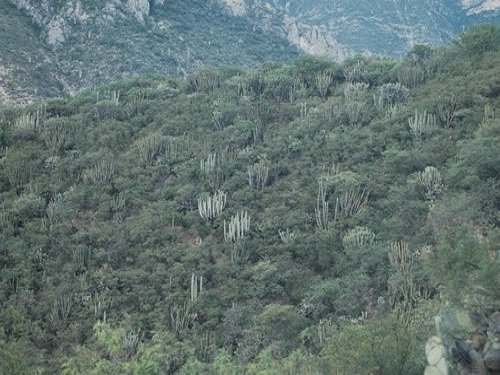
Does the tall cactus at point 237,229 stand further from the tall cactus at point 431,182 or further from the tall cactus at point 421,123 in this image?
the tall cactus at point 421,123

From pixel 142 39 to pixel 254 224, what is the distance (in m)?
37.0

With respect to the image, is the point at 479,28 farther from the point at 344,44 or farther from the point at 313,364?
the point at 344,44

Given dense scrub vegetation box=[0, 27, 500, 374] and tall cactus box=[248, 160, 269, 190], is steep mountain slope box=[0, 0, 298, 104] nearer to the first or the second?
dense scrub vegetation box=[0, 27, 500, 374]

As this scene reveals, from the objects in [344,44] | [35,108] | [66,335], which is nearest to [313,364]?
[66,335]

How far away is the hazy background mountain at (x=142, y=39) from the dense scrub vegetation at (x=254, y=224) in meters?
15.2

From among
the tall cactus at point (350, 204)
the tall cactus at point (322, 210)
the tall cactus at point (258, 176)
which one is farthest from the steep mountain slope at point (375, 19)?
the tall cactus at point (350, 204)

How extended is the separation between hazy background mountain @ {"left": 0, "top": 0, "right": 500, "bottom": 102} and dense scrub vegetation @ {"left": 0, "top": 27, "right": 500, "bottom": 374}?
15202 mm

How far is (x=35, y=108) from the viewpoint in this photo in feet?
115

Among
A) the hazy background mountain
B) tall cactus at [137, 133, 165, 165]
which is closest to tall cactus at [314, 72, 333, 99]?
tall cactus at [137, 133, 165, 165]

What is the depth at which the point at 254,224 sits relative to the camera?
78.1ft

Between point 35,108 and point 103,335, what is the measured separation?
25.3 metres

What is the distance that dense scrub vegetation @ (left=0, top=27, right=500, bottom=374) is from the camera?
14.4 metres

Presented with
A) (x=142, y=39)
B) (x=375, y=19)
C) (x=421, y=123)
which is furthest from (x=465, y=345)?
(x=375, y=19)

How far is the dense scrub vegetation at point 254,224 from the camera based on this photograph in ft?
47.2
